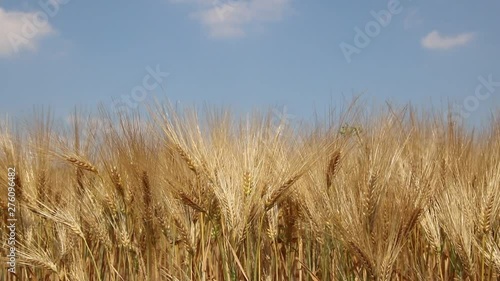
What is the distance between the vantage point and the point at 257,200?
2303 mm

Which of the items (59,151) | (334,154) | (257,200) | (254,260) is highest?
(59,151)

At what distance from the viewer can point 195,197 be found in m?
2.49

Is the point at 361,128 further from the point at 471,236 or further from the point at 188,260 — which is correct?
the point at 188,260

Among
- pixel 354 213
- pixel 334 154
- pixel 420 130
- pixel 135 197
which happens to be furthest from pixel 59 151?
pixel 420 130

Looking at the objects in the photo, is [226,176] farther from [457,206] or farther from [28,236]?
[28,236]

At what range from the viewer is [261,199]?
236 cm

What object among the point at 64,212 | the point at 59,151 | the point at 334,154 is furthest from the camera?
the point at 59,151

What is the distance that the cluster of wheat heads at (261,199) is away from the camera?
225cm

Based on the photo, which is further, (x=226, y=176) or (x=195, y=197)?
(x=195, y=197)

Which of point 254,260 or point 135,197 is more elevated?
point 135,197

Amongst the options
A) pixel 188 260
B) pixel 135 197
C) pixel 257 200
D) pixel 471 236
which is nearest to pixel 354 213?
pixel 257 200

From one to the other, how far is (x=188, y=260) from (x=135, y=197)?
38 cm

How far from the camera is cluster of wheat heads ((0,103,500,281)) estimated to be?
225 centimetres

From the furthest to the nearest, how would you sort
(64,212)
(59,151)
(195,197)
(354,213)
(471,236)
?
(59,151)
(64,212)
(195,197)
(471,236)
(354,213)
